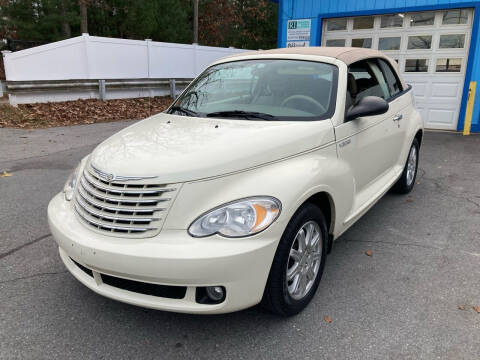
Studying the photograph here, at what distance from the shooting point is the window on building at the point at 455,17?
9.60 meters

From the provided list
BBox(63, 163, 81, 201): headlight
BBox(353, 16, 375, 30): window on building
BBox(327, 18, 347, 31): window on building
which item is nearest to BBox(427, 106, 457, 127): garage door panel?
BBox(353, 16, 375, 30): window on building

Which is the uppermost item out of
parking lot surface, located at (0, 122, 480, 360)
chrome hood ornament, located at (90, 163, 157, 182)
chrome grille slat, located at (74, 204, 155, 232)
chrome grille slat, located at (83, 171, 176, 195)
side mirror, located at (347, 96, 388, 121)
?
side mirror, located at (347, 96, 388, 121)

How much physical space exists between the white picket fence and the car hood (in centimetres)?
988

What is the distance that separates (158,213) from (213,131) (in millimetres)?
866

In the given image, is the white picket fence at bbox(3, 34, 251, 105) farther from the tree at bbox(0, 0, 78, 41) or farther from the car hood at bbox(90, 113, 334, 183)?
the car hood at bbox(90, 113, 334, 183)

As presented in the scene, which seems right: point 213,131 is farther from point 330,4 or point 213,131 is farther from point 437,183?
point 330,4

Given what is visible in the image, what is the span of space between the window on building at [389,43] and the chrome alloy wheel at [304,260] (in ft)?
30.1

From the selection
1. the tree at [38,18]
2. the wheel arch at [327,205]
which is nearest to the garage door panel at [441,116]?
the wheel arch at [327,205]

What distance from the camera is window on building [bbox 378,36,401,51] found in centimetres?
1059

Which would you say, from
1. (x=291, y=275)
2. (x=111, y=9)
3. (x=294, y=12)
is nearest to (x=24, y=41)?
(x=111, y=9)

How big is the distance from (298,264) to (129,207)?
3.82ft

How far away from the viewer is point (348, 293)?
3.14 m

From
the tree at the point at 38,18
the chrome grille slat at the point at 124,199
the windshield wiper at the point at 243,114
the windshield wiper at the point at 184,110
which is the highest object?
the tree at the point at 38,18

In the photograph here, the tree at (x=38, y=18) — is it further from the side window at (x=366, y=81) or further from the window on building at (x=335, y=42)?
the side window at (x=366, y=81)
